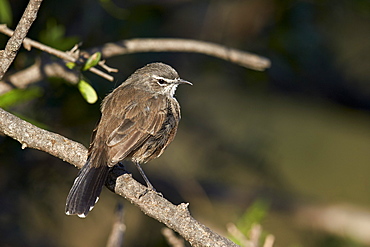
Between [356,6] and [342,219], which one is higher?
[356,6]

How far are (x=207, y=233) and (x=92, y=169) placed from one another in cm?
121

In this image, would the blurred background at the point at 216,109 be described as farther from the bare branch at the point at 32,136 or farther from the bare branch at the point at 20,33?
the bare branch at the point at 32,136

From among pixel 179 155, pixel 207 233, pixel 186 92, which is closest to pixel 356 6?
pixel 186 92

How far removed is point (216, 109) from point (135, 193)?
523 cm

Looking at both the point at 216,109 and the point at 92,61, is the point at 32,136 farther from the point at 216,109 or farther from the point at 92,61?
the point at 216,109

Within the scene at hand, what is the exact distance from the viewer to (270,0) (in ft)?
23.3

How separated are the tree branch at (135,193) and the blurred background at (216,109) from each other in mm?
1501

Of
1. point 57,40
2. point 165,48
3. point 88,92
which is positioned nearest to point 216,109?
point 165,48

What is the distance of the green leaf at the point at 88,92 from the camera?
15.4 feet

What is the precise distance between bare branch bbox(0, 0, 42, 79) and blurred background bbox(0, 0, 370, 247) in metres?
1.39

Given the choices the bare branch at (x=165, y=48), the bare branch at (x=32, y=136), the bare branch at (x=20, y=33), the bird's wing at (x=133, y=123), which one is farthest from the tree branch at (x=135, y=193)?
the bare branch at (x=165, y=48)

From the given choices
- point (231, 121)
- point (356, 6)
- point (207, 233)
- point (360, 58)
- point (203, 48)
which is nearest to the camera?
point (207, 233)

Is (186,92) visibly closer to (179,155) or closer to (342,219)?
(179,155)

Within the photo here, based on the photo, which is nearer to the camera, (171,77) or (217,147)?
(171,77)
